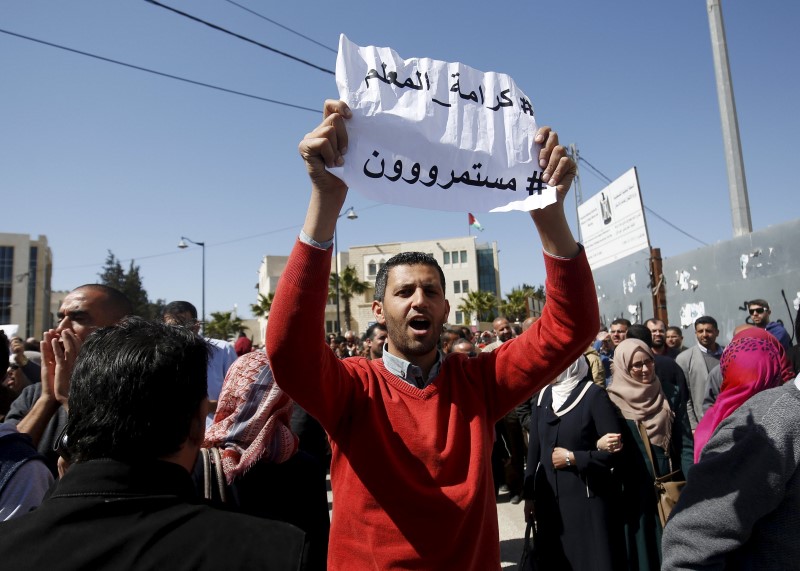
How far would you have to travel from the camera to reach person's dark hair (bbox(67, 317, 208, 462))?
1.24 metres

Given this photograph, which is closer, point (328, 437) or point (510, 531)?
point (328, 437)

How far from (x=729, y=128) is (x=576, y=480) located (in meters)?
9.14

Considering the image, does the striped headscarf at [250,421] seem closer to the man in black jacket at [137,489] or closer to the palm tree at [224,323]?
the man in black jacket at [137,489]

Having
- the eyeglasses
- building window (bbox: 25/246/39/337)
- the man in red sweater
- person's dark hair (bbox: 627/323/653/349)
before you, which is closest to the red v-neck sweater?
the man in red sweater

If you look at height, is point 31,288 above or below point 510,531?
above

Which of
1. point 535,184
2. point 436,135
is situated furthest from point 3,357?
point 535,184

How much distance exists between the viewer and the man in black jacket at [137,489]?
1.09 meters

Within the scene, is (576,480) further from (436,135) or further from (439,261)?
(439,261)

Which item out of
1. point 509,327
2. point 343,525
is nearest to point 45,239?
point 509,327

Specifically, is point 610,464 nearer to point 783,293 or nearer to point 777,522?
point 777,522

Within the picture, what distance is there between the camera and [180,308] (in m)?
5.27

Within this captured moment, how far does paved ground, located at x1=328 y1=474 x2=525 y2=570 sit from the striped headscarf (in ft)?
8.48

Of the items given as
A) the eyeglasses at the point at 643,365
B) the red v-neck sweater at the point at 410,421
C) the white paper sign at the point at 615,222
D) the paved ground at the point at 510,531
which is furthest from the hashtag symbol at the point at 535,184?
the white paper sign at the point at 615,222

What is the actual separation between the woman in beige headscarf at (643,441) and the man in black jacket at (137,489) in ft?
11.2
